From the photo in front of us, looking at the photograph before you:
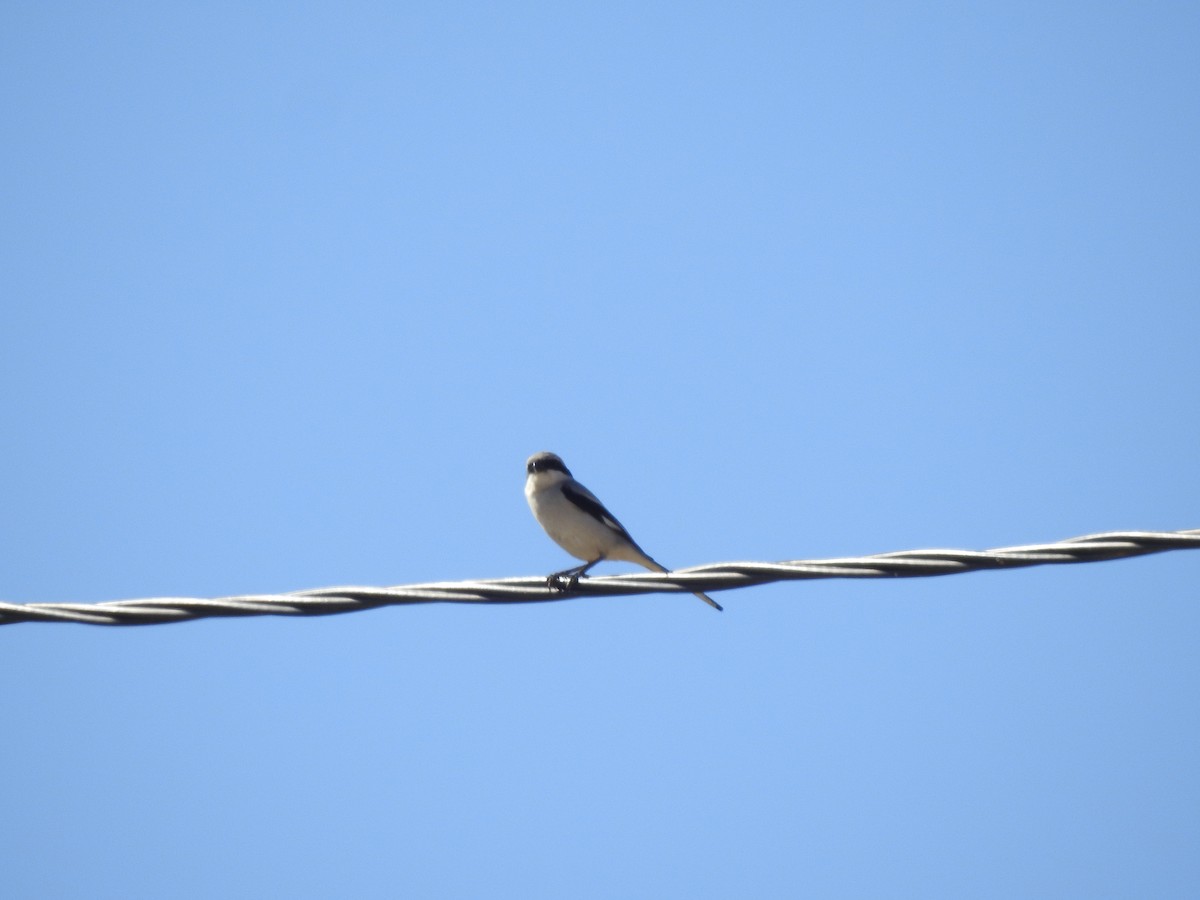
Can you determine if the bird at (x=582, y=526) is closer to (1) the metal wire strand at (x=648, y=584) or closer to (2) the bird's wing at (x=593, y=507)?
(2) the bird's wing at (x=593, y=507)

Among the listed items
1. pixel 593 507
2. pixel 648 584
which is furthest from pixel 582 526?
pixel 648 584

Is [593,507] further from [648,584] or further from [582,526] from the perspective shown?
[648,584]

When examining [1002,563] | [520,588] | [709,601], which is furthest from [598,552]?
[1002,563]

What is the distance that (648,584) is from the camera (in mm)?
4824

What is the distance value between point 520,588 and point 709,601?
2.83m

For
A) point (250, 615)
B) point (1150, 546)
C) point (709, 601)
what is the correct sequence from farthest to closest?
1. point (709, 601)
2. point (250, 615)
3. point (1150, 546)

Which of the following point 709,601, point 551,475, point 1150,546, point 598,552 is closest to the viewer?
point 1150,546

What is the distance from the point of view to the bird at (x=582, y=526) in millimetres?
8945

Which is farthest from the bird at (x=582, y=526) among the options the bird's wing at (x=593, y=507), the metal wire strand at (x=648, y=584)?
the metal wire strand at (x=648, y=584)

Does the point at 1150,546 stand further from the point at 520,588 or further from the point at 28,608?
the point at 28,608

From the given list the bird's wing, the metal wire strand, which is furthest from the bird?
the metal wire strand

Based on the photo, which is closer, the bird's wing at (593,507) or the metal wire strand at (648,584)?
the metal wire strand at (648,584)

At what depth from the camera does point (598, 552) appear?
9.01 m

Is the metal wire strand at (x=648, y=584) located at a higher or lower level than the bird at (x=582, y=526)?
lower
